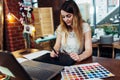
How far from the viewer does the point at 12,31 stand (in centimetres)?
331

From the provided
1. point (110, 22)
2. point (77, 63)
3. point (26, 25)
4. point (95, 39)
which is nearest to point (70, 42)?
point (77, 63)

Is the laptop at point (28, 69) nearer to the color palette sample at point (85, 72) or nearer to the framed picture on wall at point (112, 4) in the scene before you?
the color palette sample at point (85, 72)

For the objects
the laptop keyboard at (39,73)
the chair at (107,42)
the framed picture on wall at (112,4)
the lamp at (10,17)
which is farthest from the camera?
the framed picture on wall at (112,4)

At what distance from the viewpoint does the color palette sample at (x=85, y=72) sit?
3.46ft

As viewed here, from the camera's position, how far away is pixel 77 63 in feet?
4.45

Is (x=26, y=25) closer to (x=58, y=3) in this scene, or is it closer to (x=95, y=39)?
(x=95, y=39)

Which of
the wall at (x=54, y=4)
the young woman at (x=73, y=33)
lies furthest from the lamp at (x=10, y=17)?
the young woman at (x=73, y=33)

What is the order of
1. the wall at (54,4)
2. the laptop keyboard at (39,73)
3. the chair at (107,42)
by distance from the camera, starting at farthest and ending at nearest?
the wall at (54,4) → the chair at (107,42) → the laptop keyboard at (39,73)

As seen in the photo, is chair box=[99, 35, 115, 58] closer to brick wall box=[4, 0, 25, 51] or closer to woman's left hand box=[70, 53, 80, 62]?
brick wall box=[4, 0, 25, 51]

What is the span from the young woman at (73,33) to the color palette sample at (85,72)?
0.30m

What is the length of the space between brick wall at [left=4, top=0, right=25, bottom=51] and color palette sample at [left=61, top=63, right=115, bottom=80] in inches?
90.4

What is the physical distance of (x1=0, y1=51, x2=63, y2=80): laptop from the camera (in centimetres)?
75

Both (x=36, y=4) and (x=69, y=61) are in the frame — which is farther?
(x=36, y=4)

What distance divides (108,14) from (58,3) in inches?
54.9
